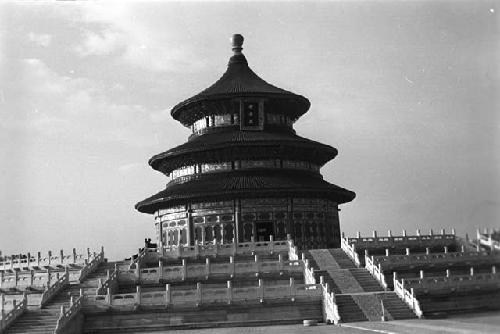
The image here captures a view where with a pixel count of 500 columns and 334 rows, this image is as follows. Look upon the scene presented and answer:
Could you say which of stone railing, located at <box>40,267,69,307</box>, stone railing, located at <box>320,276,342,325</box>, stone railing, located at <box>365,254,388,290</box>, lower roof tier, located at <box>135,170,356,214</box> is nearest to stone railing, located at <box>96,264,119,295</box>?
stone railing, located at <box>40,267,69,307</box>

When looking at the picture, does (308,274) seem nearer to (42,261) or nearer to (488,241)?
(488,241)

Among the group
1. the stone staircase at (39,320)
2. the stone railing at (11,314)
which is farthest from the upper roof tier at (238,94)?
the stone railing at (11,314)

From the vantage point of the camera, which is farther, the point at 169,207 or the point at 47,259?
the point at 169,207

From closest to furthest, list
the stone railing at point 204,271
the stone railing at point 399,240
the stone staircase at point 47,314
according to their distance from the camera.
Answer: the stone staircase at point 47,314, the stone railing at point 204,271, the stone railing at point 399,240

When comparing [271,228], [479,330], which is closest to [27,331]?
[479,330]

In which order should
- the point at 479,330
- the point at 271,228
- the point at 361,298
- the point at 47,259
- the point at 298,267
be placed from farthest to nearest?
the point at 271,228
the point at 47,259
the point at 298,267
the point at 361,298
the point at 479,330

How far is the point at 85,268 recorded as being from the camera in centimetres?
4109

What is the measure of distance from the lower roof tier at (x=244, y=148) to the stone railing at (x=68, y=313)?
999 inches

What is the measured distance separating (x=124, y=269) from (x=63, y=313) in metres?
8.36

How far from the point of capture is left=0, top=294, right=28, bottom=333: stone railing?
31.6 meters

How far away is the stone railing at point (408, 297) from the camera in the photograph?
1268 inches

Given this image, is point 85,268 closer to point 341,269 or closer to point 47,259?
point 47,259

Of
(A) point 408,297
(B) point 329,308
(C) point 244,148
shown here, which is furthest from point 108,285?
(C) point 244,148

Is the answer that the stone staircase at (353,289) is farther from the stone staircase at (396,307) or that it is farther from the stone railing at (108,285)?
the stone railing at (108,285)
